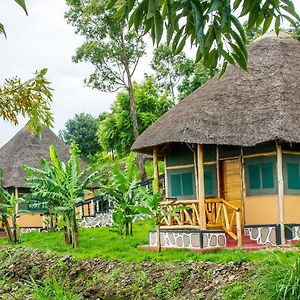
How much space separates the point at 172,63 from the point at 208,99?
19643 mm

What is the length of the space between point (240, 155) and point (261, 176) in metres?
0.72

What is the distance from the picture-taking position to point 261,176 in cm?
1289

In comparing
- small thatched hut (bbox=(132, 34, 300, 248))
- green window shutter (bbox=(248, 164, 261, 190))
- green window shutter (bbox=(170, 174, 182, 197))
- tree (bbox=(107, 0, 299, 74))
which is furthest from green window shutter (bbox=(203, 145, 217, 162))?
tree (bbox=(107, 0, 299, 74))

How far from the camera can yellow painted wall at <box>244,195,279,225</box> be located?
12609 mm

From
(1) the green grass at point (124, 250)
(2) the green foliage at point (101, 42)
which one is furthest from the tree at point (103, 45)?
(1) the green grass at point (124, 250)

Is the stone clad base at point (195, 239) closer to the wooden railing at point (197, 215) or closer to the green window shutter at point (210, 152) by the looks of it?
the wooden railing at point (197, 215)

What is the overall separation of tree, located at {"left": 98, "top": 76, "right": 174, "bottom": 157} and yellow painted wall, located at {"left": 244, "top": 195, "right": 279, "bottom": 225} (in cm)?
1334

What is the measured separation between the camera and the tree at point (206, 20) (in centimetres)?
236

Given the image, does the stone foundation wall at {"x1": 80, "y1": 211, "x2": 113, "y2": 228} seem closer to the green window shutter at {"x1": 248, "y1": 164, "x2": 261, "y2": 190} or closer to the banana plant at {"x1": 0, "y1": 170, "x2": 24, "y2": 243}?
the banana plant at {"x1": 0, "y1": 170, "x2": 24, "y2": 243}

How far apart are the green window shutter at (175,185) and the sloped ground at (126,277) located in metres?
3.34

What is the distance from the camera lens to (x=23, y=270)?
43.5 ft

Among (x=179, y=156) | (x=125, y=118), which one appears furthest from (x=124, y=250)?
(x=125, y=118)

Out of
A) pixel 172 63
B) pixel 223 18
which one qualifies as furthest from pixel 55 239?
pixel 172 63

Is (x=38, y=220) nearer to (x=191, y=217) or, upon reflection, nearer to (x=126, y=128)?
(x=126, y=128)
